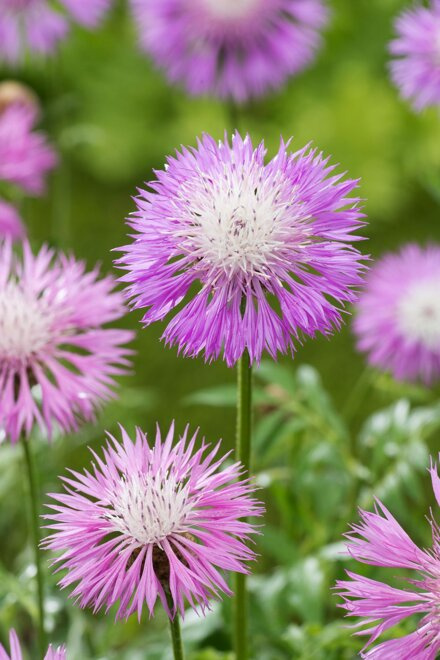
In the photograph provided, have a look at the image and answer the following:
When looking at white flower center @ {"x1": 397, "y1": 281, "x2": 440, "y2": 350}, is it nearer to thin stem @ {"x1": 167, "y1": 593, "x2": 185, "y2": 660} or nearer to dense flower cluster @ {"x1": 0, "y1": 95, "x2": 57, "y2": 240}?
dense flower cluster @ {"x1": 0, "y1": 95, "x2": 57, "y2": 240}

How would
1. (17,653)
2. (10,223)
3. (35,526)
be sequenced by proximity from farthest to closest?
(10,223) < (35,526) < (17,653)

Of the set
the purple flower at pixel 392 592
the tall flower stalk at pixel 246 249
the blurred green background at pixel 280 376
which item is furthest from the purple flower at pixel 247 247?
the blurred green background at pixel 280 376

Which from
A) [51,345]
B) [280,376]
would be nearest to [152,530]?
[51,345]

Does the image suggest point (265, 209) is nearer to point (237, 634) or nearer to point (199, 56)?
point (237, 634)

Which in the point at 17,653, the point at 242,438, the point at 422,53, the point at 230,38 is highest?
the point at 230,38

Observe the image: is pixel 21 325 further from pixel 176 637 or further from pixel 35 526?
pixel 176 637

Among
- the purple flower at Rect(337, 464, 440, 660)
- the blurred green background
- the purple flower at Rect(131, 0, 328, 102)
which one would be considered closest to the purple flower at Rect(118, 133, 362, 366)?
the purple flower at Rect(337, 464, 440, 660)
